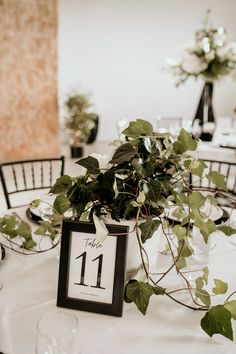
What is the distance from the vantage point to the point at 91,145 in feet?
21.8

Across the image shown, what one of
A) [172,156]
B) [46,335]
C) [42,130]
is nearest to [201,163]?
[172,156]

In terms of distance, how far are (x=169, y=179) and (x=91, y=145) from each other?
5.77 meters

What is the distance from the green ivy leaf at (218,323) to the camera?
31.4 inches

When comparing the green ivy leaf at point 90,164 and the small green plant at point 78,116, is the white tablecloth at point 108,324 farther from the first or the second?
the small green plant at point 78,116

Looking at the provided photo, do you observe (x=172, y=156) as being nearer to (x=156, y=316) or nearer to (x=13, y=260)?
(x=156, y=316)

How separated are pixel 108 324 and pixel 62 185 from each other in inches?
14.7

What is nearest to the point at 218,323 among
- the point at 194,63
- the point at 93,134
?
the point at 194,63

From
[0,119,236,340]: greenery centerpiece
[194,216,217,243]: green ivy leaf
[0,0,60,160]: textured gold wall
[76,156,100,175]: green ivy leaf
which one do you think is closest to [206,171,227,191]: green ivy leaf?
[0,119,236,340]: greenery centerpiece

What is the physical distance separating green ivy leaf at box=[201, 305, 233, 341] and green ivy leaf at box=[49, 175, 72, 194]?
476 millimetres

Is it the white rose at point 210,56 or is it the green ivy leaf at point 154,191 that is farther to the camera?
the white rose at point 210,56

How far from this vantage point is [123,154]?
90cm

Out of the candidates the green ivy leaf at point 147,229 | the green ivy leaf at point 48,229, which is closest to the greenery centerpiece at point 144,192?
the green ivy leaf at point 147,229

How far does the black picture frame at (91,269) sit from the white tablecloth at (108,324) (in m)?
0.04

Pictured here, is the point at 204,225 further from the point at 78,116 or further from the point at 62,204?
the point at 78,116
